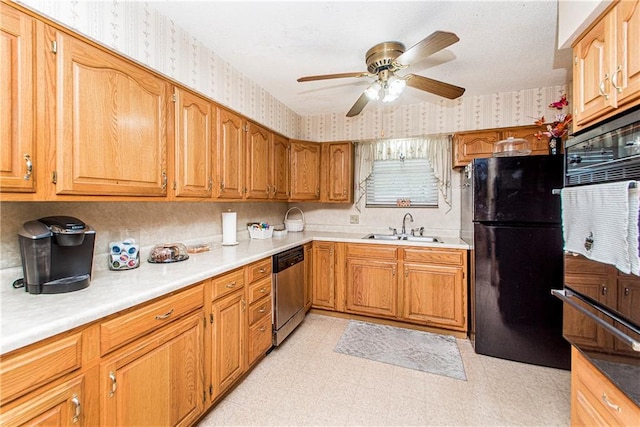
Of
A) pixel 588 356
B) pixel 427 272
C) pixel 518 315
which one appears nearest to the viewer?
pixel 588 356

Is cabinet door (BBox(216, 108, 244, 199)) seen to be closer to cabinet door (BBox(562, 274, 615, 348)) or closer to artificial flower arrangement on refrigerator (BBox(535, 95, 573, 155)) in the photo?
cabinet door (BBox(562, 274, 615, 348))

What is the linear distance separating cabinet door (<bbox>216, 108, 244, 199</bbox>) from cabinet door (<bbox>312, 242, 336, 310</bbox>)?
1177mm

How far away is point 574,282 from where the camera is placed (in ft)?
4.45

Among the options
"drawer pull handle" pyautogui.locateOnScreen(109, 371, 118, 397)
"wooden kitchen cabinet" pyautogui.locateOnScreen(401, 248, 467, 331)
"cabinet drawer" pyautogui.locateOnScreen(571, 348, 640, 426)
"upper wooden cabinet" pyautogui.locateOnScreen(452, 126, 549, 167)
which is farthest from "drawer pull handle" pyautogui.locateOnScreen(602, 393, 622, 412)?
"upper wooden cabinet" pyautogui.locateOnScreen(452, 126, 549, 167)

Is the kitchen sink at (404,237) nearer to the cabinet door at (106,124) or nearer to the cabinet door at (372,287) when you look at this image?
the cabinet door at (372,287)

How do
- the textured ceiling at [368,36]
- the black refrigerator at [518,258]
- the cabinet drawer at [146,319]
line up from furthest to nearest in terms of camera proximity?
the black refrigerator at [518,258] → the textured ceiling at [368,36] → the cabinet drawer at [146,319]

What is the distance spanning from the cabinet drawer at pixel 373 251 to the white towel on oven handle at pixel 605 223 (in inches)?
62.0

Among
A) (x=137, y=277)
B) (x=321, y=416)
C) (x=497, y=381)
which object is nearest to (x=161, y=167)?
(x=137, y=277)

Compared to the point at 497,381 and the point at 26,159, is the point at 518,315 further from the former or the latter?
the point at 26,159

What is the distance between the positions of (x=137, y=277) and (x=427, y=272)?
2455 millimetres

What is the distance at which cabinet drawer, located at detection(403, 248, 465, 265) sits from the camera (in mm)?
2629

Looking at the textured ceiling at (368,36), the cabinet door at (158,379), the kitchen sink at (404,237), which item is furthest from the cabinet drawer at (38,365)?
the kitchen sink at (404,237)

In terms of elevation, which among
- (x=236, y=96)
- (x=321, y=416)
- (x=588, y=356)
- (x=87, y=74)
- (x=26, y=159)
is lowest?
(x=321, y=416)

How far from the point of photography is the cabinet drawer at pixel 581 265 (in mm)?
1172
